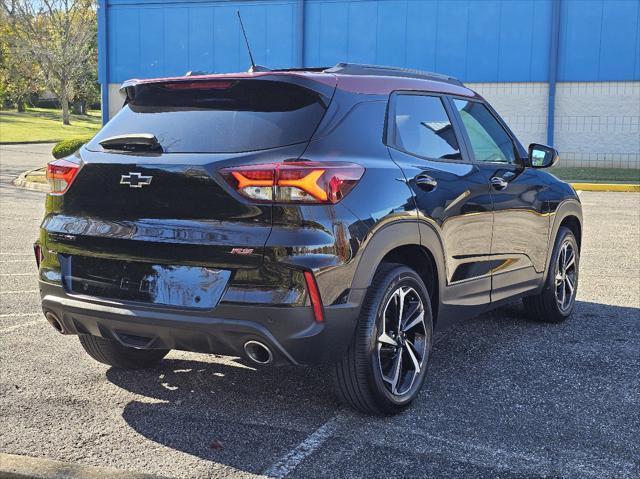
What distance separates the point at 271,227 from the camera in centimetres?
359

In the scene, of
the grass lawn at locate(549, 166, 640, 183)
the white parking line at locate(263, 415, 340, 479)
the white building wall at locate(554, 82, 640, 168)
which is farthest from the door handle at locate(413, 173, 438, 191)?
the white building wall at locate(554, 82, 640, 168)

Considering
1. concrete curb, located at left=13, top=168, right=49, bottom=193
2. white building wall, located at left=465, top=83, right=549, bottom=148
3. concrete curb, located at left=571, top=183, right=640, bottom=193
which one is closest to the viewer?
concrete curb, located at left=13, top=168, right=49, bottom=193

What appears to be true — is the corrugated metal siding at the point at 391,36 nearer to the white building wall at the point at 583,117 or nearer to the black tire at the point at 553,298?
the white building wall at the point at 583,117

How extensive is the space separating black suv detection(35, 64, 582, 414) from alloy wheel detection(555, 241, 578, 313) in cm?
177

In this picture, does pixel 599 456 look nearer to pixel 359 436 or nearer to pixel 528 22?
pixel 359 436

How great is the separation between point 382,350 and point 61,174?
1.86 meters

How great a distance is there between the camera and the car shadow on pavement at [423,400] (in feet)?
12.6

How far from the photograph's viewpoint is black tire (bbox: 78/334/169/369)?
4680 mm

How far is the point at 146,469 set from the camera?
11.3 ft

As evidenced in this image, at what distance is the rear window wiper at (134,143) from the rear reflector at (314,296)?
99 centimetres

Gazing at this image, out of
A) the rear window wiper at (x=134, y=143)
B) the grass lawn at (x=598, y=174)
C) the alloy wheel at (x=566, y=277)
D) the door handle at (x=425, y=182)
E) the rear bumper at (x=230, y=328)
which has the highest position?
the rear window wiper at (x=134, y=143)

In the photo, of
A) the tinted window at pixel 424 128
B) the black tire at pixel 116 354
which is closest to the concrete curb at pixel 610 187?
the tinted window at pixel 424 128

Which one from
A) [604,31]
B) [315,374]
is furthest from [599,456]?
[604,31]

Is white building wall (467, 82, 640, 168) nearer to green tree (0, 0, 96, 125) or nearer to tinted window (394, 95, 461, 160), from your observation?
tinted window (394, 95, 461, 160)
